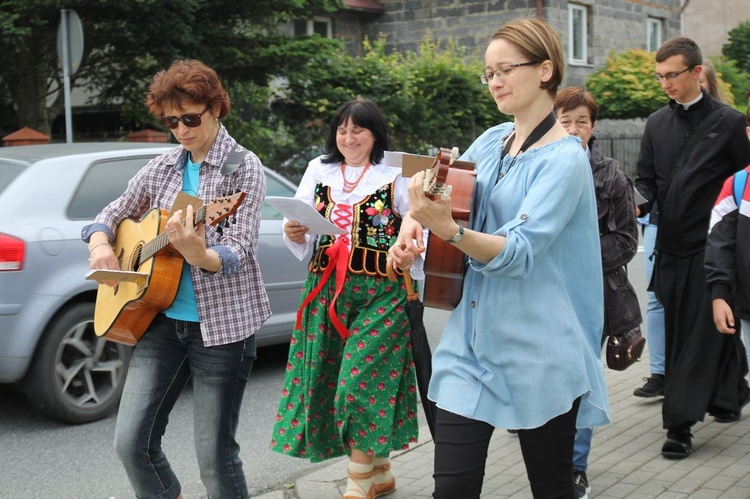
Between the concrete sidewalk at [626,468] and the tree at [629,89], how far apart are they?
19.1 metres

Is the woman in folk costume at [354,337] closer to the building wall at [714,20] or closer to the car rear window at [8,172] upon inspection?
the car rear window at [8,172]

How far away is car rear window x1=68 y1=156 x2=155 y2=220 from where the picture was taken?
6.27 m

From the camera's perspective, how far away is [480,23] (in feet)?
83.4

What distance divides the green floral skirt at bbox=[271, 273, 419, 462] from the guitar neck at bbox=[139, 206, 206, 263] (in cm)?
115

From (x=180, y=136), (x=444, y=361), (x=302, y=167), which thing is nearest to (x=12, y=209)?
(x=180, y=136)

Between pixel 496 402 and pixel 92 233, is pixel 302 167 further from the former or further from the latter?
pixel 496 402

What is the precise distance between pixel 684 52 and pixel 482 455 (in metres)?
3.03

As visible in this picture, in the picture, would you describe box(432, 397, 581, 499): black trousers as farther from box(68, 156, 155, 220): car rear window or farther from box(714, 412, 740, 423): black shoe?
box(68, 156, 155, 220): car rear window

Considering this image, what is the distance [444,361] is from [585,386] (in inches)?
16.6

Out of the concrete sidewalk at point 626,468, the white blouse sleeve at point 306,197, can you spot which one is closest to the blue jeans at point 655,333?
the concrete sidewalk at point 626,468

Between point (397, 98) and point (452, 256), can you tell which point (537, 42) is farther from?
point (397, 98)

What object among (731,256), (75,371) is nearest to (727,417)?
(731,256)

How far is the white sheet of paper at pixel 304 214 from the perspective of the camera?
4242mm

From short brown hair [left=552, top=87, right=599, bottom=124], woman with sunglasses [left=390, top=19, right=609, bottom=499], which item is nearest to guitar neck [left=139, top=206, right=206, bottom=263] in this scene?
woman with sunglasses [left=390, top=19, right=609, bottom=499]
